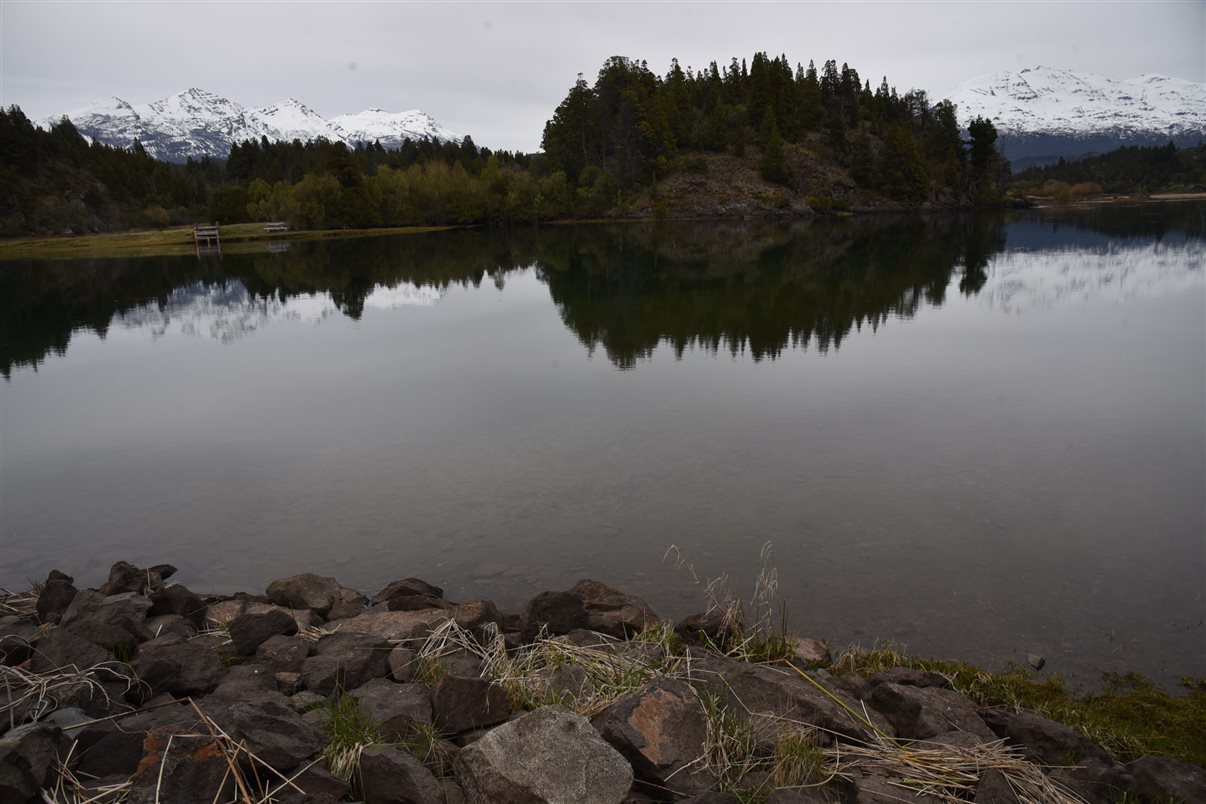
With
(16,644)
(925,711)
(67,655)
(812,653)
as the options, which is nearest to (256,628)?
(67,655)

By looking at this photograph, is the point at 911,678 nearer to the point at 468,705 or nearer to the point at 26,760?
the point at 468,705

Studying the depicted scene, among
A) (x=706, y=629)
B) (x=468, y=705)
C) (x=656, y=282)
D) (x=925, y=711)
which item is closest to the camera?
(x=468, y=705)

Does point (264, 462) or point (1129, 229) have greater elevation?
point (1129, 229)

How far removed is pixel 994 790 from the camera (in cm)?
475

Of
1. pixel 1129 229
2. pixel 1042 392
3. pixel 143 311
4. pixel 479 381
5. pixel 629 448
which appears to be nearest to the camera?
pixel 629 448

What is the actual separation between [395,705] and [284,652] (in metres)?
Result: 1.92

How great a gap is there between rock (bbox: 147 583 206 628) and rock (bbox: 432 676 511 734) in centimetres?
434

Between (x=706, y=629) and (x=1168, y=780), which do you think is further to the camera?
(x=706, y=629)

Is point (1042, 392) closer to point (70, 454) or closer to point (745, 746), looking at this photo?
point (745, 746)

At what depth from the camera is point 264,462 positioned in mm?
14398

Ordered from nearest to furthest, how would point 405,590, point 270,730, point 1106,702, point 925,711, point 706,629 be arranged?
point 270,730, point 925,711, point 1106,702, point 706,629, point 405,590

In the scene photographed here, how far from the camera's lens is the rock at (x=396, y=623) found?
758cm

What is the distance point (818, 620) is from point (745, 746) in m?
3.55

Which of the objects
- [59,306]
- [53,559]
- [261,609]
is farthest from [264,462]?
[59,306]
